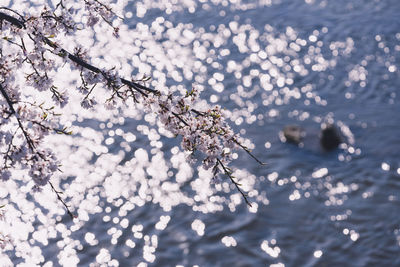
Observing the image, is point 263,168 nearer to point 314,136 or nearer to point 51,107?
point 314,136

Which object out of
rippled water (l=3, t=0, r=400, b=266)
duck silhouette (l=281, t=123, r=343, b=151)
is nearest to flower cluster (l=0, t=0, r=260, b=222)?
rippled water (l=3, t=0, r=400, b=266)

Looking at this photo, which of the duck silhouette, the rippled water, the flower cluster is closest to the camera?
the flower cluster

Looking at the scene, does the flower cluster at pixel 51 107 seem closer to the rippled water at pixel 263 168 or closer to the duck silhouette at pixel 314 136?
the rippled water at pixel 263 168

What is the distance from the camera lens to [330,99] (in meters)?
24.0

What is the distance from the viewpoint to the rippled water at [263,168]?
55.6 feet

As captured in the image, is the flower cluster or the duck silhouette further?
the duck silhouette

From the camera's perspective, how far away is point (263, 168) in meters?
20.3

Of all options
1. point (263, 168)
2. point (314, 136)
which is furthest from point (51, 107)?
point (314, 136)

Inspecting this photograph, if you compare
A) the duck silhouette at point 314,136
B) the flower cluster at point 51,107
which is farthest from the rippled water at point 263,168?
the flower cluster at point 51,107

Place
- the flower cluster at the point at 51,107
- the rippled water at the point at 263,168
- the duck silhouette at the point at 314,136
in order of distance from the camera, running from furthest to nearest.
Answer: the duck silhouette at the point at 314,136, the rippled water at the point at 263,168, the flower cluster at the point at 51,107

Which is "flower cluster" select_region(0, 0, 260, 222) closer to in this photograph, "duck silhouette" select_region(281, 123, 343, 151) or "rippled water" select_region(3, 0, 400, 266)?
"rippled water" select_region(3, 0, 400, 266)

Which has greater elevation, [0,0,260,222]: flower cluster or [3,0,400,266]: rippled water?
[3,0,400,266]: rippled water

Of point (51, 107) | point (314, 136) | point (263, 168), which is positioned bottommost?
point (51, 107)

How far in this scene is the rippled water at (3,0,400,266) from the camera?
16.9m
